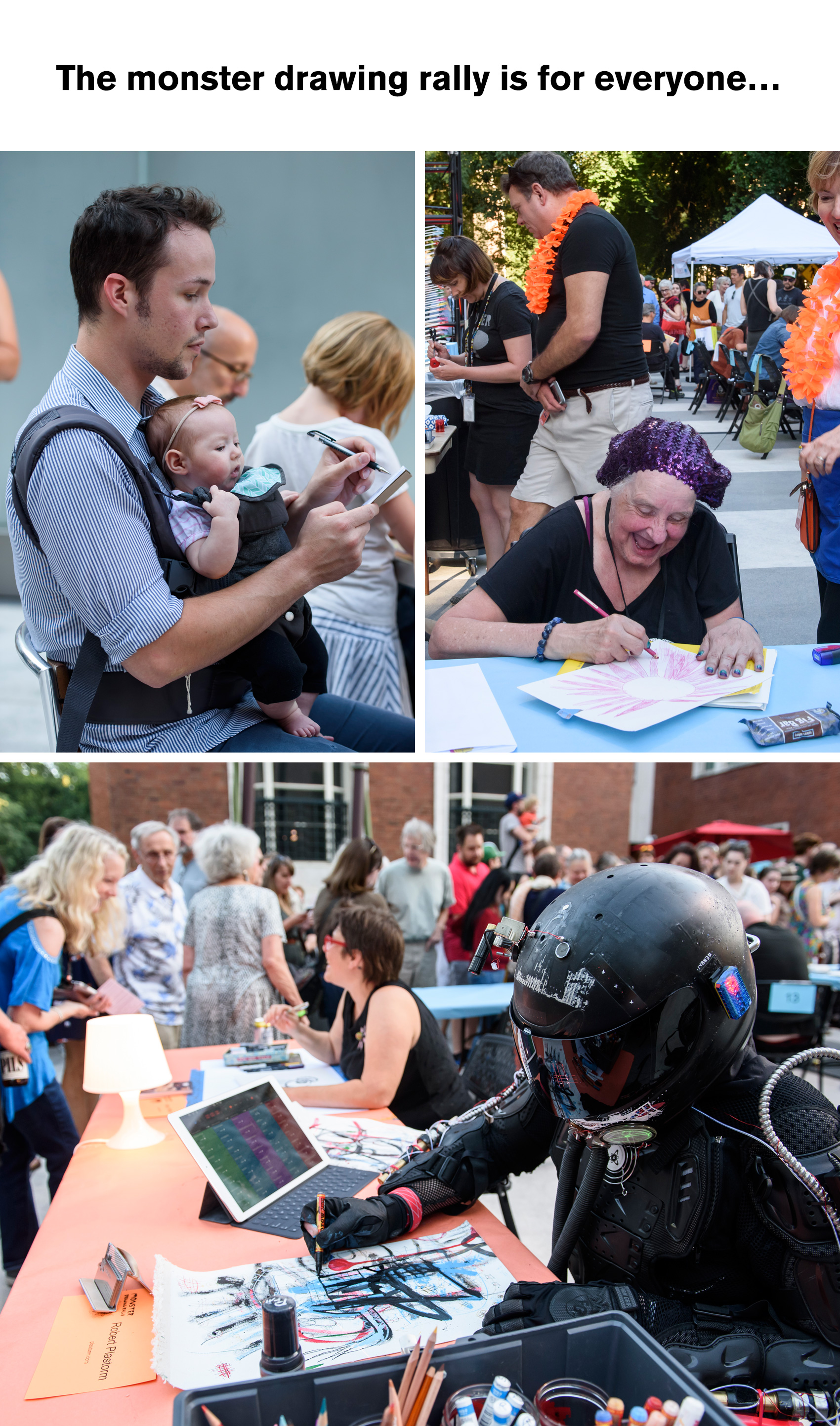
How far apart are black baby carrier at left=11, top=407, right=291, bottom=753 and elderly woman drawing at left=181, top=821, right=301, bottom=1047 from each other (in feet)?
6.16

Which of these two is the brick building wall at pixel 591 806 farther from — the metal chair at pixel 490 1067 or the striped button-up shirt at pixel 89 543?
the striped button-up shirt at pixel 89 543

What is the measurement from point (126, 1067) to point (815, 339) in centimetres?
252

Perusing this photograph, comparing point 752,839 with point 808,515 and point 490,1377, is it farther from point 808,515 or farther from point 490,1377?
point 490,1377

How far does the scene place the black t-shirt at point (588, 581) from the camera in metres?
2.34

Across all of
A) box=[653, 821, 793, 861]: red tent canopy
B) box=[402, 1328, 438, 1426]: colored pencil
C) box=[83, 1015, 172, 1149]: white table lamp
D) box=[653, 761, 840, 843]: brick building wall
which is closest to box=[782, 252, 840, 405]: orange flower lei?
box=[402, 1328, 438, 1426]: colored pencil

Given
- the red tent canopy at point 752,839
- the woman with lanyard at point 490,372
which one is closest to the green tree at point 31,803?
the red tent canopy at point 752,839

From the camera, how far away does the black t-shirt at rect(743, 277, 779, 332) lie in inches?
91.4

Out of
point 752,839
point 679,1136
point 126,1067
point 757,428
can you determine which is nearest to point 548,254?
point 757,428

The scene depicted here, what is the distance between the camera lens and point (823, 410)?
7.92 feet

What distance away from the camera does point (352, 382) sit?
2.38m

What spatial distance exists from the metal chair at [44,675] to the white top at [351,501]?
23.7 inches

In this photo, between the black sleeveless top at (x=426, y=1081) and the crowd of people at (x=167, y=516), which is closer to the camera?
the crowd of people at (x=167, y=516)

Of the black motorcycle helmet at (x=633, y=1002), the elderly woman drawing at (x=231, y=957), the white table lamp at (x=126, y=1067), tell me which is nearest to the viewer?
the black motorcycle helmet at (x=633, y=1002)

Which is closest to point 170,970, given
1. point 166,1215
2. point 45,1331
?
point 166,1215
